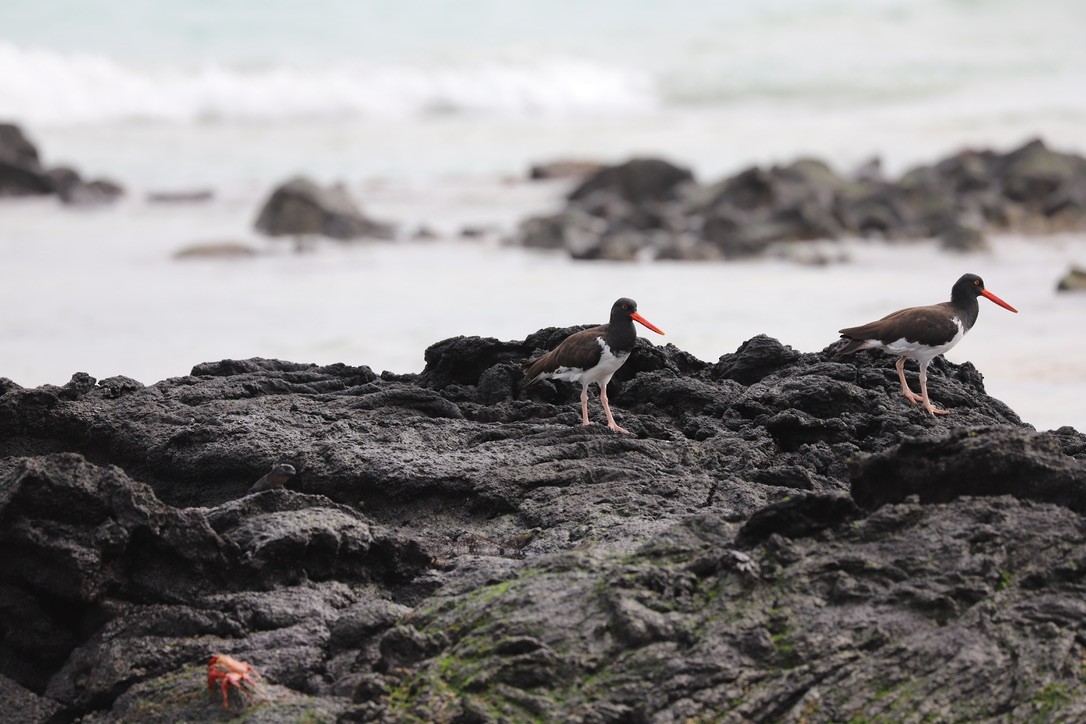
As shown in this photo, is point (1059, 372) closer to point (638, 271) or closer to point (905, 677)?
point (638, 271)

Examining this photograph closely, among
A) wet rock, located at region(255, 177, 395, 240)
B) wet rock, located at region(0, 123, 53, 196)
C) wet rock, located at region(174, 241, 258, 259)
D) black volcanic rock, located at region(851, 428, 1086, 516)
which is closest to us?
black volcanic rock, located at region(851, 428, 1086, 516)

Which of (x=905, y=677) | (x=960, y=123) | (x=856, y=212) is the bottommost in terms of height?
(x=905, y=677)

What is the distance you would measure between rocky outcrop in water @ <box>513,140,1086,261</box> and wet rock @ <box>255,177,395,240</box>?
285 cm

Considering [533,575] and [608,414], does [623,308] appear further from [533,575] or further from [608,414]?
[533,575]

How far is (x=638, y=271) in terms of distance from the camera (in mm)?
23000

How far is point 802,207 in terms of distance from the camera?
2644cm

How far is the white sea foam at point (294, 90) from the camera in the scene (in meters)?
43.4

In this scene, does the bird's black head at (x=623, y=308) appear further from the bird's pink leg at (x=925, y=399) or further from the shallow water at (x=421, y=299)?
the shallow water at (x=421, y=299)

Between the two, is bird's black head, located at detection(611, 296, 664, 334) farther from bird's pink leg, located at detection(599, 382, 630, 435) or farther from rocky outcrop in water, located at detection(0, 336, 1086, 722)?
rocky outcrop in water, located at detection(0, 336, 1086, 722)

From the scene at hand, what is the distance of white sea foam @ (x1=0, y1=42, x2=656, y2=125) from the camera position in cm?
4338

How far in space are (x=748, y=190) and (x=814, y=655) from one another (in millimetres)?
23694

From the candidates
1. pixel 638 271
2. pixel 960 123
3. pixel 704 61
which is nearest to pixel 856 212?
pixel 638 271

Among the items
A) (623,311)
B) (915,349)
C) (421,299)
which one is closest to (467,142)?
(421,299)

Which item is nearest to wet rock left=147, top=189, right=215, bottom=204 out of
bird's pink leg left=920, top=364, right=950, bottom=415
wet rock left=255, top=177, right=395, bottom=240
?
wet rock left=255, top=177, right=395, bottom=240
